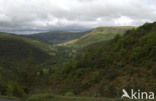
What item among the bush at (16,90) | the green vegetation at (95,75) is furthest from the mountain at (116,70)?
the bush at (16,90)

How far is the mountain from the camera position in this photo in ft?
72.7

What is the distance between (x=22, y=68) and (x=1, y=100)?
485 centimetres

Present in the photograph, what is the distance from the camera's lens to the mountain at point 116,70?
22.2m

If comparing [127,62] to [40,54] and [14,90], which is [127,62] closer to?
[14,90]

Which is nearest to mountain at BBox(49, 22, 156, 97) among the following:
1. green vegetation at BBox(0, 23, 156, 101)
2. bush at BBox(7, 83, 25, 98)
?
green vegetation at BBox(0, 23, 156, 101)

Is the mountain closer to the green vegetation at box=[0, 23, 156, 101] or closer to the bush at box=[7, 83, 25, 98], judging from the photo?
the green vegetation at box=[0, 23, 156, 101]

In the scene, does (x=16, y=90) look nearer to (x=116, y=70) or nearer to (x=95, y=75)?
(x=95, y=75)

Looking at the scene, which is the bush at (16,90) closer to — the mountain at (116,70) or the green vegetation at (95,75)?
the green vegetation at (95,75)

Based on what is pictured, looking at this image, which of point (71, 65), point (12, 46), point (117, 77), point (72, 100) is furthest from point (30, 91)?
point (12, 46)

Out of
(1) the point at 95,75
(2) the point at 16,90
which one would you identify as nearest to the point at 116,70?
(1) the point at 95,75

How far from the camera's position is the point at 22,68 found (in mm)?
16578

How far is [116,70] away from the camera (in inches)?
1077

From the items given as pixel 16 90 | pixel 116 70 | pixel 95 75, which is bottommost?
pixel 95 75

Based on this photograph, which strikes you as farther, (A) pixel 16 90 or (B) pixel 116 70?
(B) pixel 116 70
